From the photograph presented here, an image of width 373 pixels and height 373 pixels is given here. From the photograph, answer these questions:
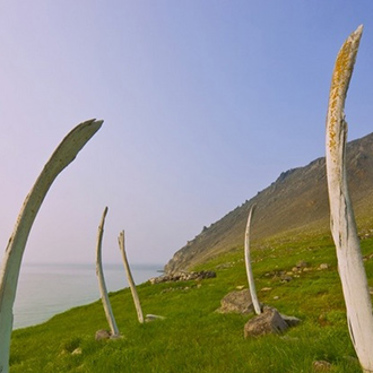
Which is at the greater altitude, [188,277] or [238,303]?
[188,277]

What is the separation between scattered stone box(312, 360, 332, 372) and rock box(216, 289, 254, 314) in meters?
11.7

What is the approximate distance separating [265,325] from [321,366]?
5.00m

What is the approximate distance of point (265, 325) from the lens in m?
11.1

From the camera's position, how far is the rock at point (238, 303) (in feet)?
60.2

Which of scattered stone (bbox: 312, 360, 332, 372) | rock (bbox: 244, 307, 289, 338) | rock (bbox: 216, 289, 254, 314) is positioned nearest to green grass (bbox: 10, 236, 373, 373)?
scattered stone (bbox: 312, 360, 332, 372)

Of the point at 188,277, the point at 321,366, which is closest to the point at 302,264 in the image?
the point at 188,277

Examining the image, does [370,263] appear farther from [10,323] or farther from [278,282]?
[10,323]

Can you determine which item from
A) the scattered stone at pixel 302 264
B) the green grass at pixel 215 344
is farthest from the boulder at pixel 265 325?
the scattered stone at pixel 302 264

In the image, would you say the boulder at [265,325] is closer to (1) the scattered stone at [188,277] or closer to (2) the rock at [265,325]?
(2) the rock at [265,325]

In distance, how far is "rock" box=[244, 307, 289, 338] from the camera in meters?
11.0

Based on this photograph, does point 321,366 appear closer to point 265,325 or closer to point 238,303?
point 265,325

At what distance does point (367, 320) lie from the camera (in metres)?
5.13

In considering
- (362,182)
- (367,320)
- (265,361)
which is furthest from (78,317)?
(362,182)

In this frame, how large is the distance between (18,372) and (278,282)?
22382 mm
